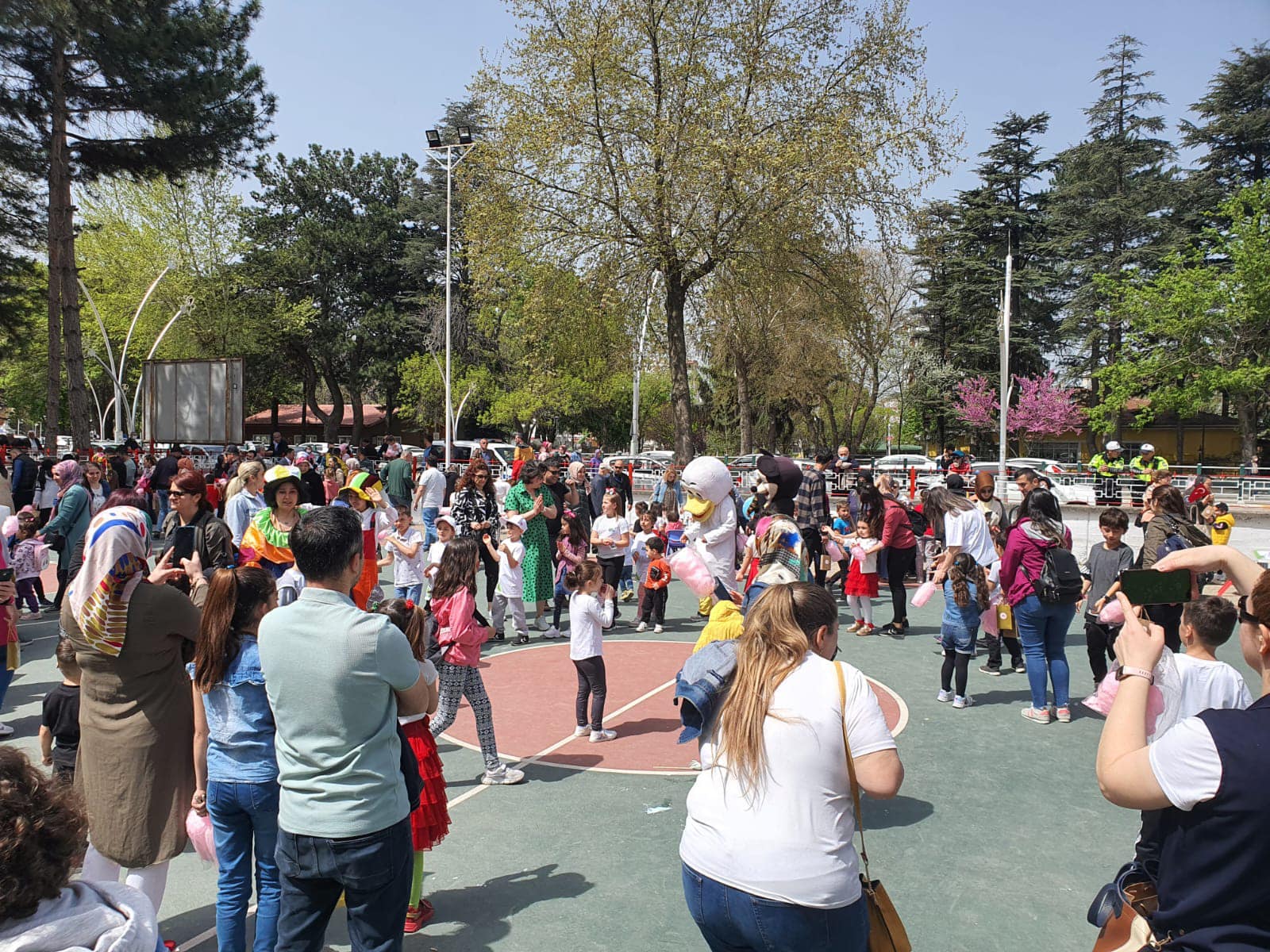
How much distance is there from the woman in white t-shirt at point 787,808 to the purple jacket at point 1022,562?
5204 millimetres

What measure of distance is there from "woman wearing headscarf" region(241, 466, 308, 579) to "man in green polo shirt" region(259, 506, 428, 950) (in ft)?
11.8

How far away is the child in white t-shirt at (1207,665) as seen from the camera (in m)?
3.29

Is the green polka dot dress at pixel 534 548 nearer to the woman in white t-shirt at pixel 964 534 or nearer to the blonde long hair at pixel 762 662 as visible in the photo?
the woman in white t-shirt at pixel 964 534

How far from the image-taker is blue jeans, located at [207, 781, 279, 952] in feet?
10.9

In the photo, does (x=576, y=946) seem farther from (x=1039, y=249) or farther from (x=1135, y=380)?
(x=1039, y=249)

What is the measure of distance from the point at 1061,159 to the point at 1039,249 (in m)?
5.10

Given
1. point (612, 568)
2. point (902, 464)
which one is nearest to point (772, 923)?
point (612, 568)

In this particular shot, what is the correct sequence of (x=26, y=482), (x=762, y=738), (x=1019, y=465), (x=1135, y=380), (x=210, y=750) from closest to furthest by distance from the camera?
1. (x=762, y=738)
2. (x=210, y=750)
3. (x=26, y=482)
4. (x=1019, y=465)
5. (x=1135, y=380)

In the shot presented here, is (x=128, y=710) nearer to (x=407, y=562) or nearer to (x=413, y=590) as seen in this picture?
(x=407, y=562)

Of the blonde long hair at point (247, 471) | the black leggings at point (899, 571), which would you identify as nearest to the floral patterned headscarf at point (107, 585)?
the blonde long hair at point (247, 471)

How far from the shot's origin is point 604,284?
810 inches

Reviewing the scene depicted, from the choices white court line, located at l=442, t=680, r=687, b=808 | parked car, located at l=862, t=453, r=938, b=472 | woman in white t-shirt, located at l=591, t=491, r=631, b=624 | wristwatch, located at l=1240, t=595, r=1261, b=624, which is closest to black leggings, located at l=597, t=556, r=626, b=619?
woman in white t-shirt, located at l=591, t=491, r=631, b=624

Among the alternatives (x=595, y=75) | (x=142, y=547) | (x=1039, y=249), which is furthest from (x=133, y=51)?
(x=1039, y=249)

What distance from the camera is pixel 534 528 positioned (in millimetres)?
10078
